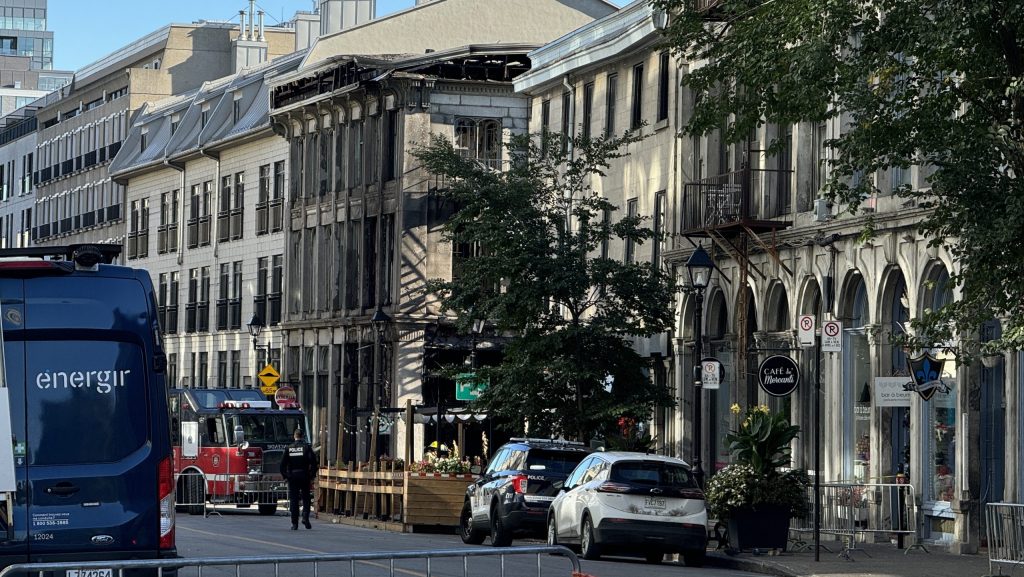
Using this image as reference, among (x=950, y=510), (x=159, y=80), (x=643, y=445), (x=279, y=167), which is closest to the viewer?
(x=950, y=510)

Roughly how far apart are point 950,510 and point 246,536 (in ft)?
36.6

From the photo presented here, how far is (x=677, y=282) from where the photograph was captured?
42.3 metres

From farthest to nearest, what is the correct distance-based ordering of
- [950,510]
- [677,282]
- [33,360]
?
[677,282]
[950,510]
[33,360]

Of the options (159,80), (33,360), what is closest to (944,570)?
(33,360)

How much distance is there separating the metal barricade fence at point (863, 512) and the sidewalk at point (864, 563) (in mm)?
315

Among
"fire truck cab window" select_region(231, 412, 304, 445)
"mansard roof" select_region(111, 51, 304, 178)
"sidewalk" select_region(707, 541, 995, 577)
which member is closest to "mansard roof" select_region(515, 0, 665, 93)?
"fire truck cab window" select_region(231, 412, 304, 445)

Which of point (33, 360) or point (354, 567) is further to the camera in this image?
point (33, 360)

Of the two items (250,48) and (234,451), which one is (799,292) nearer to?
(234,451)

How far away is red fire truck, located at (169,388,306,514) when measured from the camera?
48.8m

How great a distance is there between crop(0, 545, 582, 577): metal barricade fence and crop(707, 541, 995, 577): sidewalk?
39.4 feet

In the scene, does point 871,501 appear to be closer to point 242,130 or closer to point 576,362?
point 576,362

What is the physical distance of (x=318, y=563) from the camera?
41.8 feet

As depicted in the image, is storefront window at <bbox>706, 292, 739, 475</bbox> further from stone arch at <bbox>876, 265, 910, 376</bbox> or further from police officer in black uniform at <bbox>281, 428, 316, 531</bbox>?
police officer in black uniform at <bbox>281, 428, 316, 531</bbox>

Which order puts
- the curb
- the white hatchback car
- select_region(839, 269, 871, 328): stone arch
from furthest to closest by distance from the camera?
1. select_region(839, 269, 871, 328): stone arch
2. the white hatchback car
3. the curb
